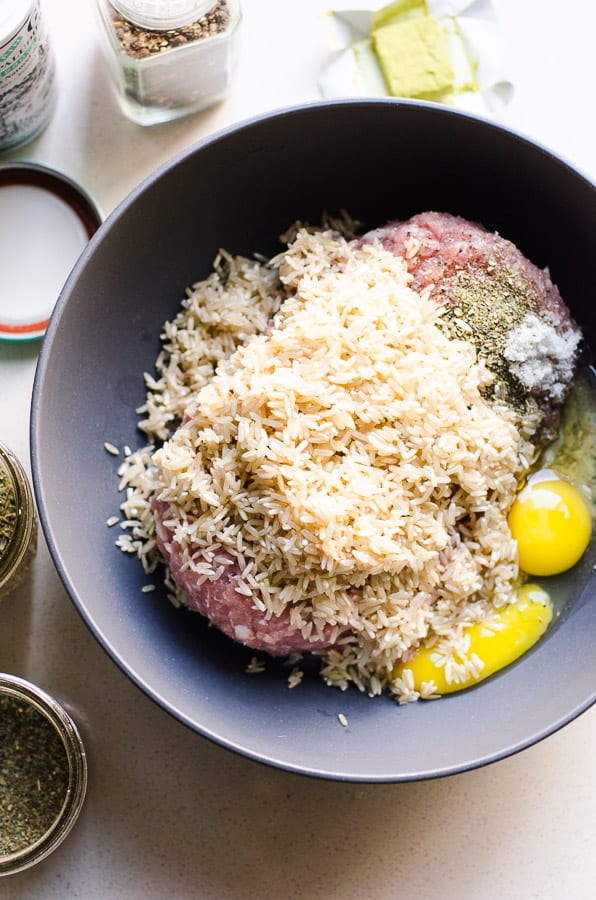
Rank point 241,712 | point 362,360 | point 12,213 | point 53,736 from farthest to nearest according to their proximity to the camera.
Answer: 1. point 12,213
2. point 53,736
3. point 241,712
4. point 362,360

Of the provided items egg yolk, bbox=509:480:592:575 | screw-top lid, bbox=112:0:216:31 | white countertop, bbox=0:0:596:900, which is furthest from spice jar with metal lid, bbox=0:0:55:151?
egg yolk, bbox=509:480:592:575

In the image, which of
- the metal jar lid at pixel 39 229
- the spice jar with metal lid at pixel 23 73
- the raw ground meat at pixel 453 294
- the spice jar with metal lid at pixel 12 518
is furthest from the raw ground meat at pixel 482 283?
the spice jar with metal lid at pixel 12 518

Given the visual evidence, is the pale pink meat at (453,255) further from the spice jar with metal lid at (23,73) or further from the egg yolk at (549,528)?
the spice jar with metal lid at (23,73)

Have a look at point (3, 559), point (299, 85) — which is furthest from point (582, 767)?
point (299, 85)

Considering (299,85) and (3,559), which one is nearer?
(3,559)

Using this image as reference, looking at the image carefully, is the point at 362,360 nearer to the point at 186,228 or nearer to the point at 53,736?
the point at 186,228

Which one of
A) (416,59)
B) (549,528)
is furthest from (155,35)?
(549,528)

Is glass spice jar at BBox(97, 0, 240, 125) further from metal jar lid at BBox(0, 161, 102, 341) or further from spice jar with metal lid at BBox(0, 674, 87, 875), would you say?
spice jar with metal lid at BBox(0, 674, 87, 875)
